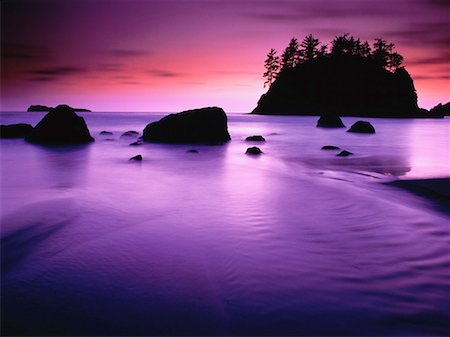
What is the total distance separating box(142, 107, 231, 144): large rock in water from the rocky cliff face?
65.4 meters

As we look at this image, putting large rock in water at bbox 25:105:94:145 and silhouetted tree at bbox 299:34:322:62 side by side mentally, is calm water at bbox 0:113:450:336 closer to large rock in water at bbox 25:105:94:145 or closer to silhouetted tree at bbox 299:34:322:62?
large rock in water at bbox 25:105:94:145

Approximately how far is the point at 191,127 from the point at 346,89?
74416 millimetres

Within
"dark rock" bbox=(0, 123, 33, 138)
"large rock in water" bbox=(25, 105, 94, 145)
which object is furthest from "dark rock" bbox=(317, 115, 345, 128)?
"dark rock" bbox=(0, 123, 33, 138)

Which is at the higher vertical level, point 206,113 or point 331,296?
point 206,113

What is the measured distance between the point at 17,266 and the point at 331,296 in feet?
9.06

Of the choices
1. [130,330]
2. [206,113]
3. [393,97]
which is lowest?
[130,330]

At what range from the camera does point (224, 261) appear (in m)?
3.15

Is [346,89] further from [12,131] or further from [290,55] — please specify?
[12,131]

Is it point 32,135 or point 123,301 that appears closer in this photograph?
point 123,301

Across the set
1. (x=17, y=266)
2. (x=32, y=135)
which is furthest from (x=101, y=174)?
(x=32, y=135)

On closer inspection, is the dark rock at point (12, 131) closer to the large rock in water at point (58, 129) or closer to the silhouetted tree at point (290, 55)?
the large rock in water at point (58, 129)

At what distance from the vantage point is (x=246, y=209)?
5.08 m

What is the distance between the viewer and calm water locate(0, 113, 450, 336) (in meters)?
2.23

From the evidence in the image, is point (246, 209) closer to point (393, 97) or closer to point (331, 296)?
point (331, 296)
